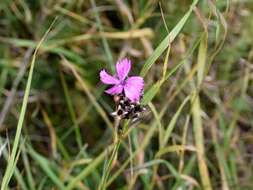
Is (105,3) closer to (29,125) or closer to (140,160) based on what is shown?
(29,125)

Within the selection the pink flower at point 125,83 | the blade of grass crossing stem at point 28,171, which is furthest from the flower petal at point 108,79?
the blade of grass crossing stem at point 28,171

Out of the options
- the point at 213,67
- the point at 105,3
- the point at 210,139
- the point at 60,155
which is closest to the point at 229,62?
the point at 213,67

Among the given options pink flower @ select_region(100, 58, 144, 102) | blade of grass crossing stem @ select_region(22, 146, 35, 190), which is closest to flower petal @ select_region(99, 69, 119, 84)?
pink flower @ select_region(100, 58, 144, 102)

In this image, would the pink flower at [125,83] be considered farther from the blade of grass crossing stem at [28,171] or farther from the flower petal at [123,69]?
the blade of grass crossing stem at [28,171]

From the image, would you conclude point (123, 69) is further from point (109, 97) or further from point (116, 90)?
point (109, 97)

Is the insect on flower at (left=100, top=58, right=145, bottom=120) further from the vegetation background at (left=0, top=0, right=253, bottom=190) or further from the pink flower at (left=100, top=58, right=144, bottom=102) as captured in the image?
the vegetation background at (left=0, top=0, right=253, bottom=190)

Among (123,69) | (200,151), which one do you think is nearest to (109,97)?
(200,151)

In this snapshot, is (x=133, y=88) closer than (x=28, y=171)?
Yes

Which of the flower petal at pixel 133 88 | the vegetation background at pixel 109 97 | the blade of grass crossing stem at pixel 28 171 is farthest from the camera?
the vegetation background at pixel 109 97
